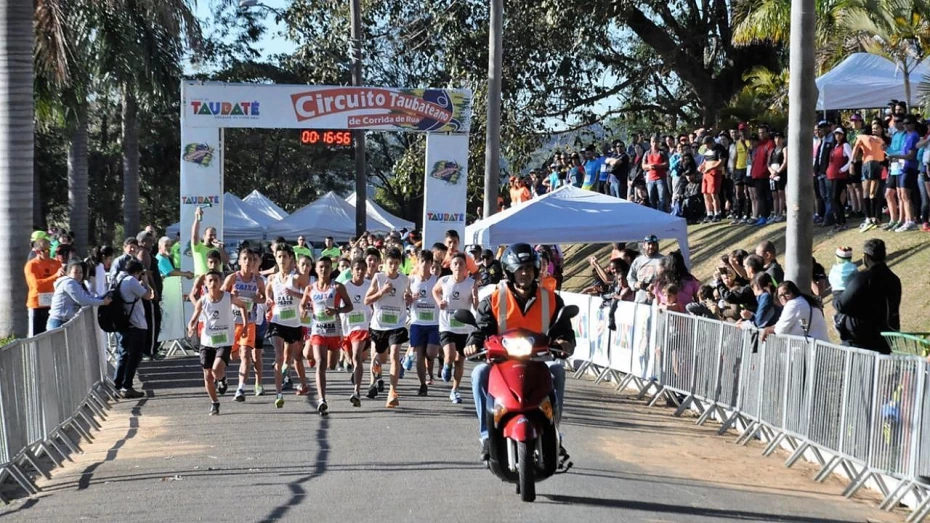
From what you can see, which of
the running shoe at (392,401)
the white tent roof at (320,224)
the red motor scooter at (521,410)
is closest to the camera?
the red motor scooter at (521,410)

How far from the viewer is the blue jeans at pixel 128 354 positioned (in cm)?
1650

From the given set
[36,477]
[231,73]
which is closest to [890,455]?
[36,477]

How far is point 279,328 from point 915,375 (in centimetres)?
808

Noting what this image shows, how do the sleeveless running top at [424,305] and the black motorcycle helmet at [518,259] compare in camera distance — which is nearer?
the black motorcycle helmet at [518,259]

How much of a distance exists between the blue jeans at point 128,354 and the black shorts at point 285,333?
195 cm

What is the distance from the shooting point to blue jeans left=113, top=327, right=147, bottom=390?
16500 millimetres

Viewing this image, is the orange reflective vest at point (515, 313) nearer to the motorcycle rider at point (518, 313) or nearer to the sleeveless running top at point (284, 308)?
the motorcycle rider at point (518, 313)

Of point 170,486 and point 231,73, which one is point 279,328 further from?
point 231,73

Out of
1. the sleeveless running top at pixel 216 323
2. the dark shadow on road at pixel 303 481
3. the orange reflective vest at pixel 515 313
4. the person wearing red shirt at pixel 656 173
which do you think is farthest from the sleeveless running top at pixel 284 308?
the person wearing red shirt at pixel 656 173

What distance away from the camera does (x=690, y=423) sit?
14.7 m

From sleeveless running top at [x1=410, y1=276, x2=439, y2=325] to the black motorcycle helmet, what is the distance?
6050 millimetres

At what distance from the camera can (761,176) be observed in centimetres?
2425

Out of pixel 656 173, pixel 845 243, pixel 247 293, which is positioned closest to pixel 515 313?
pixel 247 293

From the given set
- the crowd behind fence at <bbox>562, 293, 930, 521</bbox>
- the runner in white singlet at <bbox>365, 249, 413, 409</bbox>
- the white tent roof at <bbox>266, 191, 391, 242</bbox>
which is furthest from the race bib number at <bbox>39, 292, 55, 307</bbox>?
the white tent roof at <bbox>266, 191, 391, 242</bbox>
